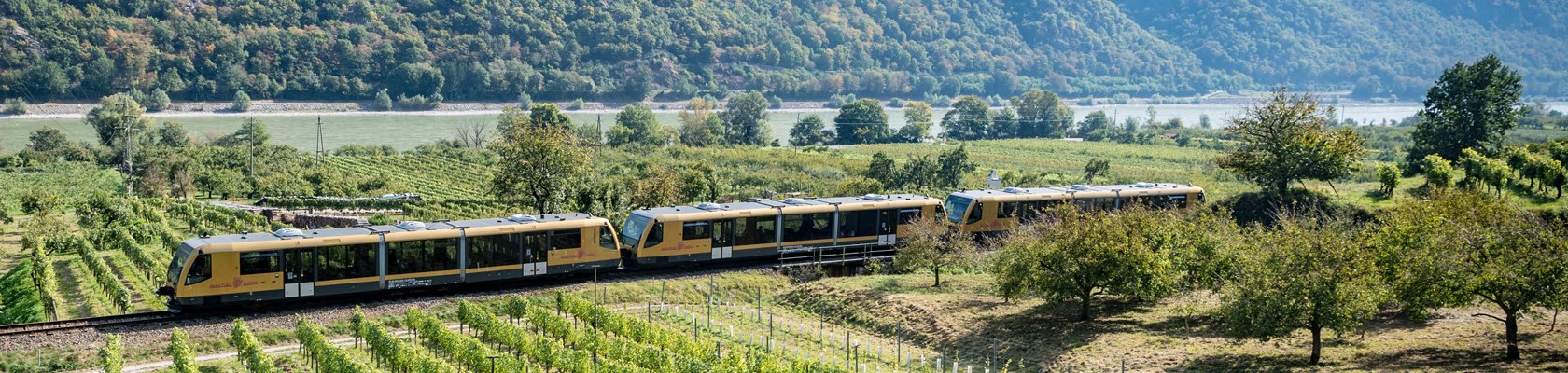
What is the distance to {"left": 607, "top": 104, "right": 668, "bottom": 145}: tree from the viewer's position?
105 meters

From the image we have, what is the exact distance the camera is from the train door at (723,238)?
4034 centimetres

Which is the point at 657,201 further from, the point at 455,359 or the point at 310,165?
the point at 310,165

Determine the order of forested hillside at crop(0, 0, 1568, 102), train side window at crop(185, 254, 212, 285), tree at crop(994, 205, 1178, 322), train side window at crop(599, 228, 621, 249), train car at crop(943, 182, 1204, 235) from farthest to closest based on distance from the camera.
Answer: forested hillside at crop(0, 0, 1568, 102) < train car at crop(943, 182, 1204, 235) < train side window at crop(599, 228, 621, 249) < tree at crop(994, 205, 1178, 322) < train side window at crop(185, 254, 212, 285)

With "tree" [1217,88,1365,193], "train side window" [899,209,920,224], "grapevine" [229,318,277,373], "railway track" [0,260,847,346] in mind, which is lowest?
"railway track" [0,260,847,346]

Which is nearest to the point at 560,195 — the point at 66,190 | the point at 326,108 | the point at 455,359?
the point at 455,359

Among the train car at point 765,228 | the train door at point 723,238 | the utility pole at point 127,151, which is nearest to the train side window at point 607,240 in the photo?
the train car at point 765,228

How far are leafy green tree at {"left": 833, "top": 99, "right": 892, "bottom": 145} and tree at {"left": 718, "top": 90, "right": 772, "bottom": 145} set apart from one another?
727 cm

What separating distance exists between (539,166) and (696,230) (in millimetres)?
8975

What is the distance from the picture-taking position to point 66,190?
6631 cm

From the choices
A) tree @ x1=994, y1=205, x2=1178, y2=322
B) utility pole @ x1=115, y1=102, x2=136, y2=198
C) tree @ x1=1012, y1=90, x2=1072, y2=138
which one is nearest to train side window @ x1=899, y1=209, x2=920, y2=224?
tree @ x1=994, y1=205, x2=1178, y2=322

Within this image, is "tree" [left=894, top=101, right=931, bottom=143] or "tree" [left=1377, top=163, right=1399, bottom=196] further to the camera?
"tree" [left=894, top=101, right=931, bottom=143]

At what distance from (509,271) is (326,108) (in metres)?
→ 117

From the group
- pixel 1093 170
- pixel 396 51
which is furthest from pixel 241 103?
pixel 1093 170

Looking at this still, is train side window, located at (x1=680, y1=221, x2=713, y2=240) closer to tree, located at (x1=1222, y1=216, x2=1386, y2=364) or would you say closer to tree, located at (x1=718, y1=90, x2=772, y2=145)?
tree, located at (x1=1222, y1=216, x2=1386, y2=364)
